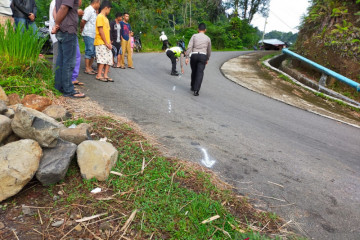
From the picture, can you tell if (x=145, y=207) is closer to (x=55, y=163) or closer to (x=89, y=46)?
(x=55, y=163)

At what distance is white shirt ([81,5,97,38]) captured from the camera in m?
6.38

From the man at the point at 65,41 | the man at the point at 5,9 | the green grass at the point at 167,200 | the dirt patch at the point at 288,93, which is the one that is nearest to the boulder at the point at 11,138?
the green grass at the point at 167,200

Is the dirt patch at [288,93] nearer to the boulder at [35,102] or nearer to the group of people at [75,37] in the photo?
the group of people at [75,37]

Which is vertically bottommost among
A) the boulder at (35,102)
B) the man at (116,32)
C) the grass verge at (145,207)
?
the grass verge at (145,207)

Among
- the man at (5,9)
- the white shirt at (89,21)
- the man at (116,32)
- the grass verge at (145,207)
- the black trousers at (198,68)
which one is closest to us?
the grass verge at (145,207)

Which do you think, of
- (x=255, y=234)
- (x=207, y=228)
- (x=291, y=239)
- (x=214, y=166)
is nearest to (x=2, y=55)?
(x=214, y=166)

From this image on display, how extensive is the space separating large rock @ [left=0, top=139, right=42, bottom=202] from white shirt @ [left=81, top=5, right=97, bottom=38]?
4769mm

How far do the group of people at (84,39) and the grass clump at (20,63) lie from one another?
14.5 inches

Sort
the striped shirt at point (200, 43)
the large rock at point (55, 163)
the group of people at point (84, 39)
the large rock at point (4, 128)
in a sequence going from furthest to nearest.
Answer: the striped shirt at point (200, 43) < the group of people at point (84, 39) < the large rock at point (4, 128) < the large rock at point (55, 163)

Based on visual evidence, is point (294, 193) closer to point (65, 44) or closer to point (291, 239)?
point (291, 239)

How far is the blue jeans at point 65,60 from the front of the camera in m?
4.71

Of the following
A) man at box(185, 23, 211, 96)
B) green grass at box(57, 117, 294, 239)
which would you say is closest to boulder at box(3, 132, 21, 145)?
green grass at box(57, 117, 294, 239)

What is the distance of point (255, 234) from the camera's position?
7.29 ft

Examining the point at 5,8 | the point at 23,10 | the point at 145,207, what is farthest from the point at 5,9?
the point at 145,207
